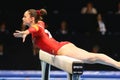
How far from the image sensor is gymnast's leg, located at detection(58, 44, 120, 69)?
5.70 meters

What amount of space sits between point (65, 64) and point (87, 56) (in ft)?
1.79

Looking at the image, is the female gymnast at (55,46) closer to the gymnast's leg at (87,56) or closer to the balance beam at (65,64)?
the gymnast's leg at (87,56)

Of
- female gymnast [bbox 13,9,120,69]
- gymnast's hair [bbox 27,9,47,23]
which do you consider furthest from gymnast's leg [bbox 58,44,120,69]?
gymnast's hair [bbox 27,9,47,23]

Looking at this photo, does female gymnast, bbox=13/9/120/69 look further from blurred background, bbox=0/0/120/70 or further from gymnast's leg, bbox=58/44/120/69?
blurred background, bbox=0/0/120/70

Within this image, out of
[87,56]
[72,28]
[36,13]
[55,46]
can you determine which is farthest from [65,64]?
[72,28]

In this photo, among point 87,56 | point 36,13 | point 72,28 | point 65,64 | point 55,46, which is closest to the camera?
point 65,64

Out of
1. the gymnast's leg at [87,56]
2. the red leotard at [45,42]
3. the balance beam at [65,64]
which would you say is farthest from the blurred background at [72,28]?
the gymnast's leg at [87,56]

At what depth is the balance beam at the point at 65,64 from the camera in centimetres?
490

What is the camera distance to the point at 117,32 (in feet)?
36.5

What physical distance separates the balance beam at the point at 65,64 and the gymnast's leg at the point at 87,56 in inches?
6.3

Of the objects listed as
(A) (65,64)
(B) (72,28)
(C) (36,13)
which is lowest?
(A) (65,64)

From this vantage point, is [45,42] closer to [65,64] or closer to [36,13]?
[36,13]

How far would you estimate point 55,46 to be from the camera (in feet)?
20.2

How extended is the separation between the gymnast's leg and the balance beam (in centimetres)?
16
